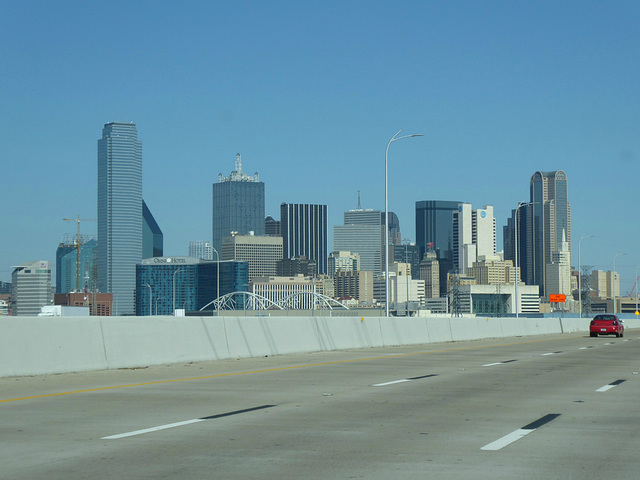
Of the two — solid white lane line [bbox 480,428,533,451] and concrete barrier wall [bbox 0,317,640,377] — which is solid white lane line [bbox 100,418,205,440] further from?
concrete barrier wall [bbox 0,317,640,377]

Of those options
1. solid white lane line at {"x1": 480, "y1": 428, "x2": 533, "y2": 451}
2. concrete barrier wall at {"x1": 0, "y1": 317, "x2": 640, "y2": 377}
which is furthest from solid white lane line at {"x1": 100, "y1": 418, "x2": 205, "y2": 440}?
concrete barrier wall at {"x1": 0, "y1": 317, "x2": 640, "y2": 377}

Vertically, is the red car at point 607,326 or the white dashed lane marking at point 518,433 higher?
the white dashed lane marking at point 518,433

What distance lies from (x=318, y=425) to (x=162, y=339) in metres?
11.6

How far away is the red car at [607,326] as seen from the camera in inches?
2143

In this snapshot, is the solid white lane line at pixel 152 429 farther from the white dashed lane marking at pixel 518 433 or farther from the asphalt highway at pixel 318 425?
the white dashed lane marking at pixel 518 433

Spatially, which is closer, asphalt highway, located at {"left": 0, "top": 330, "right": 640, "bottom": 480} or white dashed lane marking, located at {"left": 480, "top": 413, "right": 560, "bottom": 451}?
asphalt highway, located at {"left": 0, "top": 330, "right": 640, "bottom": 480}

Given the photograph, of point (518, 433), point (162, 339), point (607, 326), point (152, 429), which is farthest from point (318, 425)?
point (607, 326)

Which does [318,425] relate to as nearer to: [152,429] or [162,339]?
[152,429]

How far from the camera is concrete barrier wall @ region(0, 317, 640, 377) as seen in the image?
1830 centimetres

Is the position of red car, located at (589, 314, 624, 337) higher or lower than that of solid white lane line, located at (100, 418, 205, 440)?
lower

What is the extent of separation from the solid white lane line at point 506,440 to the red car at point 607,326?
45.4m

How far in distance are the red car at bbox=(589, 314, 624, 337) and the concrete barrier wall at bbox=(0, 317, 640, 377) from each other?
20.7 metres

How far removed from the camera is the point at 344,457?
904cm

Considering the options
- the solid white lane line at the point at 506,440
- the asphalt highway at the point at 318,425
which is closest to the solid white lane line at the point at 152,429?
the asphalt highway at the point at 318,425
